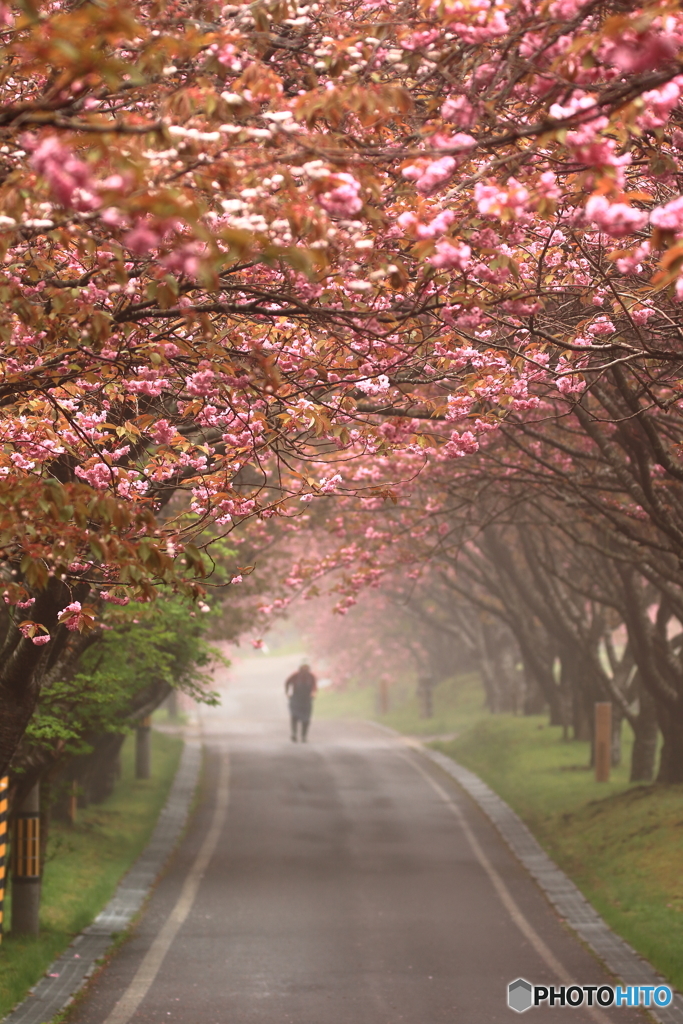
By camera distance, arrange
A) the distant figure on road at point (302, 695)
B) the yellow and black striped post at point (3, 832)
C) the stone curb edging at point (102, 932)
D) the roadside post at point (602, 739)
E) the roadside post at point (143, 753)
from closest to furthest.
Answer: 1. the stone curb edging at point (102, 932)
2. the yellow and black striped post at point (3, 832)
3. the roadside post at point (602, 739)
4. the roadside post at point (143, 753)
5. the distant figure on road at point (302, 695)

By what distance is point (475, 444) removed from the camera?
358 inches

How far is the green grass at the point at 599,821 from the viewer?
12906 millimetres

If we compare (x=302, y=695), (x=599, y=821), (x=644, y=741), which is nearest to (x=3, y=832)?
(x=599, y=821)

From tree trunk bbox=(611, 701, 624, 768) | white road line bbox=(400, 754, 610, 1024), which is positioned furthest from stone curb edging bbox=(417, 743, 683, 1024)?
tree trunk bbox=(611, 701, 624, 768)

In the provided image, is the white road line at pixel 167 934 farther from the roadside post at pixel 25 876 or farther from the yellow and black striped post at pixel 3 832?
the yellow and black striped post at pixel 3 832

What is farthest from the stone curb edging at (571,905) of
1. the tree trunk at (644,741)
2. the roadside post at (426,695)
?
the roadside post at (426,695)

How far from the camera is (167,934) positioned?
12.9 m

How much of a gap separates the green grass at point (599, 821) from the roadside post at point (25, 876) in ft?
19.9

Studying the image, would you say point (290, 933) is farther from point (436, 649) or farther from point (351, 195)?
point (436, 649)

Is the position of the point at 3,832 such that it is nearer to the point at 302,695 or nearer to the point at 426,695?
the point at 302,695

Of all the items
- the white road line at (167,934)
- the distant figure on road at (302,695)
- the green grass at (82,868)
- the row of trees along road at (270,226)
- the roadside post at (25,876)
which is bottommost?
the white road line at (167,934)

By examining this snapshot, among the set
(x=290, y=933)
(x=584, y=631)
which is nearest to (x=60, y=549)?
(x=290, y=933)

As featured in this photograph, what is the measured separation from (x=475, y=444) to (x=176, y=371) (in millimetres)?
2571

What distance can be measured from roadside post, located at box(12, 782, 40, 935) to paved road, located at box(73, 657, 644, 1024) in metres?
1.00
